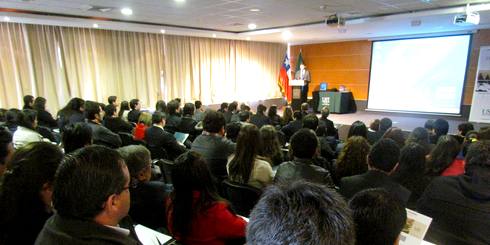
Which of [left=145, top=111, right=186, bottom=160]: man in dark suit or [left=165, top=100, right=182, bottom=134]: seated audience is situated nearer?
[left=145, top=111, right=186, bottom=160]: man in dark suit

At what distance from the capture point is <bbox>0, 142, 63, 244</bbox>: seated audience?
1.18 m

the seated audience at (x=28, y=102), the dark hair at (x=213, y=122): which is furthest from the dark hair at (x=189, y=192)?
the seated audience at (x=28, y=102)

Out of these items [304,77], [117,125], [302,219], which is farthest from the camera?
[304,77]

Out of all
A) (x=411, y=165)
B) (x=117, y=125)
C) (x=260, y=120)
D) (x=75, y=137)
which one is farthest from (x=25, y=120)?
(x=411, y=165)

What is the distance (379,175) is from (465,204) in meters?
0.47

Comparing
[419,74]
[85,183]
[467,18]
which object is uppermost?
[467,18]

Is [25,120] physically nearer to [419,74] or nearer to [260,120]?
[260,120]

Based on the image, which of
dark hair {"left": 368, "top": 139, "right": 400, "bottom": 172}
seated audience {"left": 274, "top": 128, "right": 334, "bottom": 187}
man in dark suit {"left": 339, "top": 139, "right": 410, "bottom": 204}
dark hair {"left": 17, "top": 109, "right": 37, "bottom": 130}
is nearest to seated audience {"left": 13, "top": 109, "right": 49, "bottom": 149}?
dark hair {"left": 17, "top": 109, "right": 37, "bottom": 130}

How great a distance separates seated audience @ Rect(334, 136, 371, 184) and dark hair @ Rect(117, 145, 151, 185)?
163 centimetres

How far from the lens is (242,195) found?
206 centimetres

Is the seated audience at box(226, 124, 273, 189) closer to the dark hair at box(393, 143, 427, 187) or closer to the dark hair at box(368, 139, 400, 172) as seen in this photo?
the dark hair at box(368, 139, 400, 172)

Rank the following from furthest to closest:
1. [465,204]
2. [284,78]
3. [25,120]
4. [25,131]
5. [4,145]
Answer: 1. [284,78]
2. [25,120]
3. [25,131]
4. [4,145]
5. [465,204]

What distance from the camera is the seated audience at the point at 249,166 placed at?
2.41 metres

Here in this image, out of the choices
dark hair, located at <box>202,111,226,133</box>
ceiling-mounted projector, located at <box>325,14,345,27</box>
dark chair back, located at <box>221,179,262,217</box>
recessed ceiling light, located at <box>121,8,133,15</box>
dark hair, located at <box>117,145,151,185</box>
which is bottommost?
dark chair back, located at <box>221,179,262,217</box>
